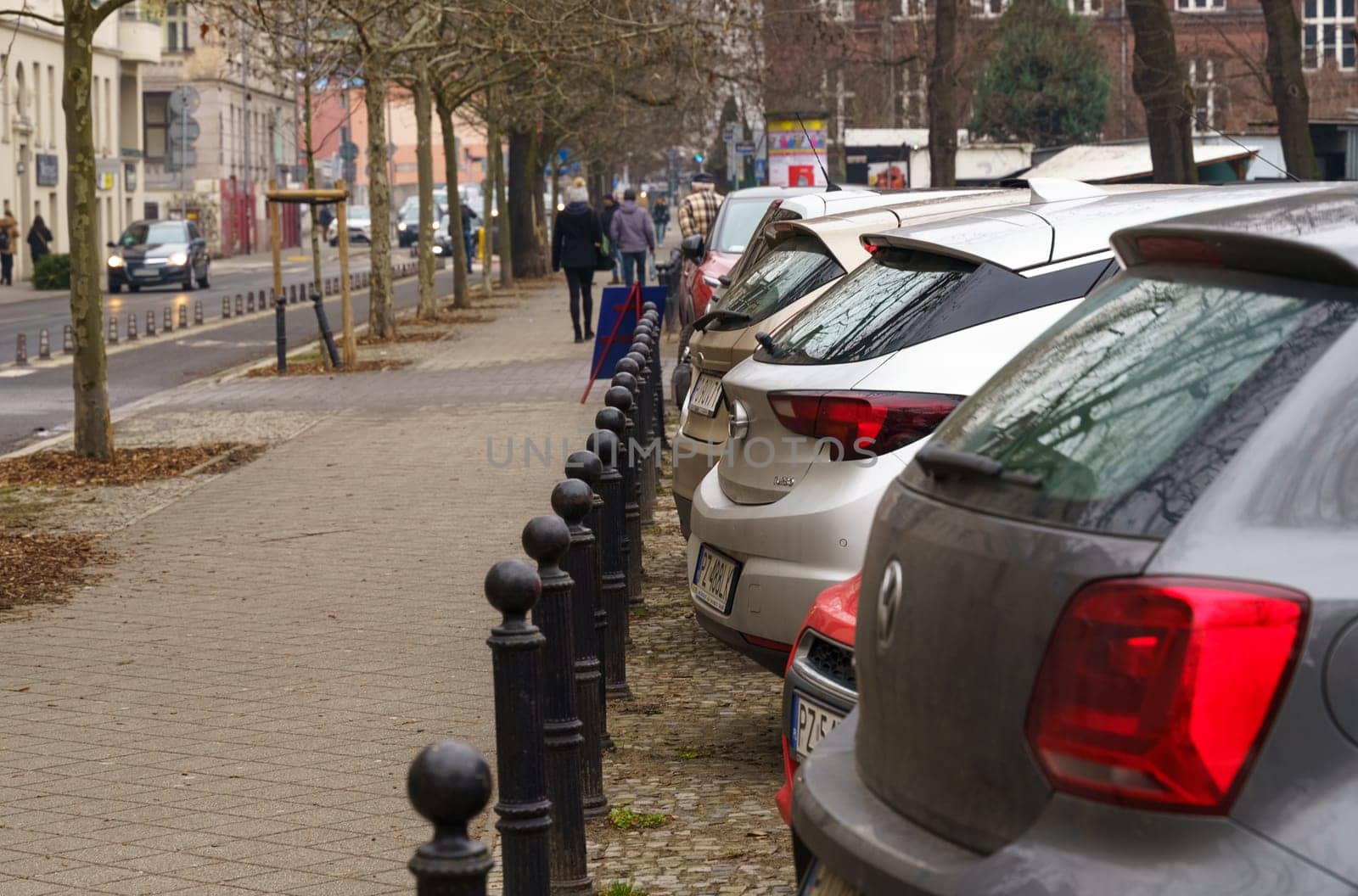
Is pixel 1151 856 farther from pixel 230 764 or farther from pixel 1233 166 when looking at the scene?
pixel 1233 166

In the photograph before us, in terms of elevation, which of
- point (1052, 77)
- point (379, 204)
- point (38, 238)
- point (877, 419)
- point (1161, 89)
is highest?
point (1052, 77)

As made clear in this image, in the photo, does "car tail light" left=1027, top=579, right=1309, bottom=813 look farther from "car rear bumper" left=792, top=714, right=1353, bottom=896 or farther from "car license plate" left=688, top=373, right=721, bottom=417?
"car license plate" left=688, top=373, right=721, bottom=417

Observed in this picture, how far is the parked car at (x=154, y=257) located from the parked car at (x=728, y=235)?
30808mm

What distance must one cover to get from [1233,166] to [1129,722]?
3765 cm

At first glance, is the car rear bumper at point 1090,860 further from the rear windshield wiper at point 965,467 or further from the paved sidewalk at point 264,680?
the paved sidewalk at point 264,680

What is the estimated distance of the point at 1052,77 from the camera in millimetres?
61906

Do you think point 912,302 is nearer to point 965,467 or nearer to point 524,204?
point 965,467

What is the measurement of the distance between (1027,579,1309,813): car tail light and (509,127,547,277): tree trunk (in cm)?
4305

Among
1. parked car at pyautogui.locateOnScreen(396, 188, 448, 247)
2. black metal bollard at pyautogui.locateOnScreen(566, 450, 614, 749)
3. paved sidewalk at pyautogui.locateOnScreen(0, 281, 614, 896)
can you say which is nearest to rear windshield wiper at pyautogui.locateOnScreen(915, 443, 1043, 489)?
paved sidewalk at pyautogui.locateOnScreen(0, 281, 614, 896)

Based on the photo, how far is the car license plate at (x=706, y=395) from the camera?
25.7ft

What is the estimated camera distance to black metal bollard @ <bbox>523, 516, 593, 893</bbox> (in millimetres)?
5027

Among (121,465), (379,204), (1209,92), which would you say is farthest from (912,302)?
(1209,92)

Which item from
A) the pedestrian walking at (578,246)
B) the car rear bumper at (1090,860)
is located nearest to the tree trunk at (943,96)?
the pedestrian walking at (578,246)

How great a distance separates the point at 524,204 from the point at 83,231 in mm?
32911
